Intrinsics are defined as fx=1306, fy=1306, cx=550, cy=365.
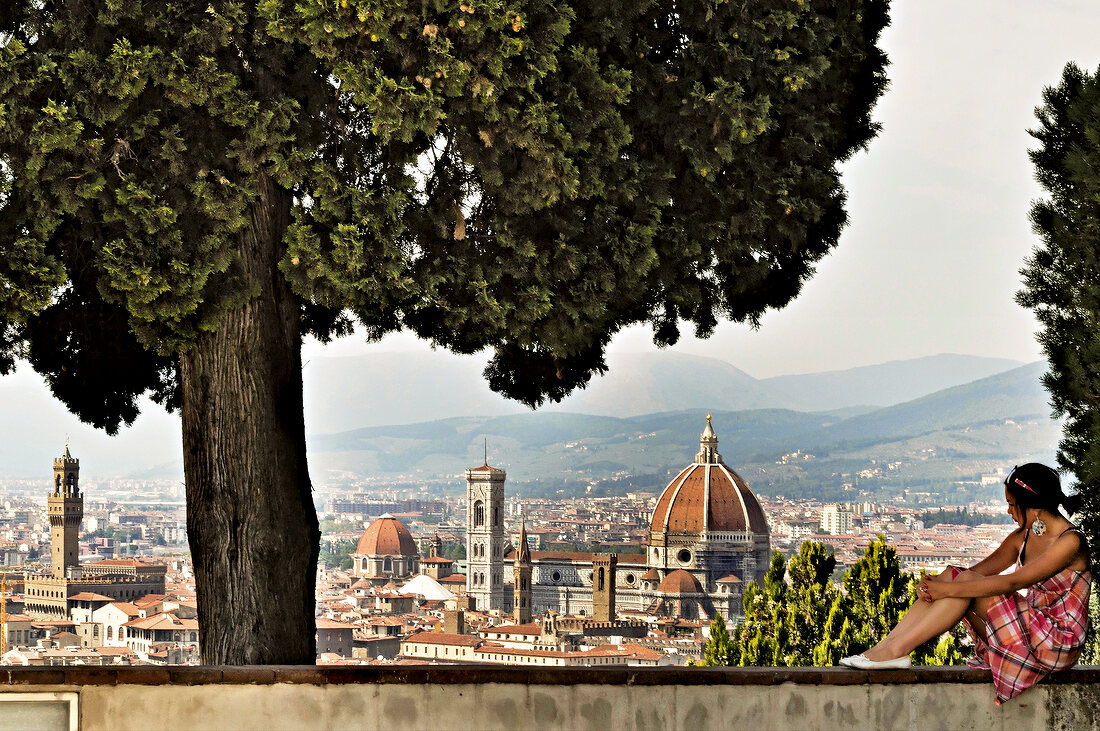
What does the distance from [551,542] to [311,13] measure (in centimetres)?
7166

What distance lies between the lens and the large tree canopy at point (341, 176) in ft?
21.8

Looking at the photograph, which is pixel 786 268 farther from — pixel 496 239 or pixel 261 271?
pixel 261 271

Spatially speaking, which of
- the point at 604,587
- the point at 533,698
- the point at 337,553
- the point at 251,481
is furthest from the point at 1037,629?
the point at 337,553

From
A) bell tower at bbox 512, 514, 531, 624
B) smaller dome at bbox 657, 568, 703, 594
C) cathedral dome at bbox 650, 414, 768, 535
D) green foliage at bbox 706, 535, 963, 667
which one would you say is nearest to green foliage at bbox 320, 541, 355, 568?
bell tower at bbox 512, 514, 531, 624

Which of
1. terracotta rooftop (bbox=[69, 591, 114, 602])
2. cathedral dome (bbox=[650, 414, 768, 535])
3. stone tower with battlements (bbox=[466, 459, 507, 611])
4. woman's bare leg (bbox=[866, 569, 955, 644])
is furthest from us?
stone tower with battlements (bbox=[466, 459, 507, 611])

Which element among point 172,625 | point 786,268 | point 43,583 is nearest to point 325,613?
point 43,583

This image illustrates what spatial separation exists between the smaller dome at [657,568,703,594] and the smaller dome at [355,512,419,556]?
1989 centimetres

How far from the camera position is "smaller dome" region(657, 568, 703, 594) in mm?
78500

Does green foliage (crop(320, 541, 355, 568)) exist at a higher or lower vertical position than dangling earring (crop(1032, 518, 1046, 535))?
lower

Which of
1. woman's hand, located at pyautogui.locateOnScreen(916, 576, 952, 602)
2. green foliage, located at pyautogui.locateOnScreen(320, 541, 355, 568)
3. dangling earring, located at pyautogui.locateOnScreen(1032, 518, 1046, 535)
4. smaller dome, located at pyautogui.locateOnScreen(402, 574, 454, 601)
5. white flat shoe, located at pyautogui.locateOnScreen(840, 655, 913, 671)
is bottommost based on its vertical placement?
smaller dome, located at pyautogui.locateOnScreen(402, 574, 454, 601)

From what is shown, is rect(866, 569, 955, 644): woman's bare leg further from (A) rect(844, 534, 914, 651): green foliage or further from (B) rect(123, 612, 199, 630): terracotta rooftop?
(B) rect(123, 612, 199, 630): terracotta rooftop

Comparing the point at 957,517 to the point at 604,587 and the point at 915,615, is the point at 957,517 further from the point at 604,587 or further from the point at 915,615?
→ the point at 915,615

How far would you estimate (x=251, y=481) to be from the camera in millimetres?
7219

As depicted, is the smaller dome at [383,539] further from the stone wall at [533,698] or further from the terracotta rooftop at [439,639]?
the stone wall at [533,698]
